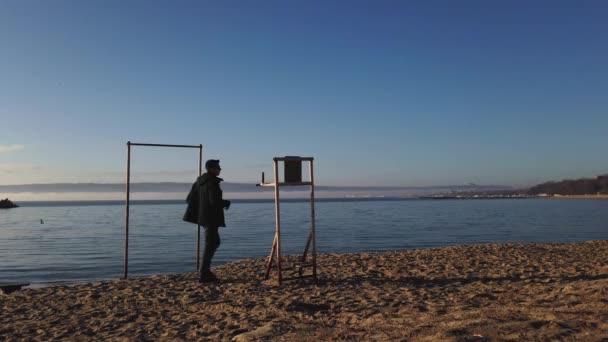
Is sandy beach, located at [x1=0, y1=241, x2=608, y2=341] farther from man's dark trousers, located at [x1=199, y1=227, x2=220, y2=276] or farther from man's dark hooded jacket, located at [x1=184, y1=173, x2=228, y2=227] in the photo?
man's dark hooded jacket, located at [x1=184, y1=173, x2=228, y2=227]

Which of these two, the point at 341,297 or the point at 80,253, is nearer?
the point at 341,297

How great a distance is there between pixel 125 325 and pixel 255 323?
74.3 inches

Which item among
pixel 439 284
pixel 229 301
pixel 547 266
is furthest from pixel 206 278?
pixel 547 266

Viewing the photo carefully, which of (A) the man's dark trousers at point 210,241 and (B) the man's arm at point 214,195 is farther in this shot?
(A) the man's dark trousers at point 210,241

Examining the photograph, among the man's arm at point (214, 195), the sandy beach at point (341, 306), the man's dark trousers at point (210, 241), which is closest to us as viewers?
the sandy beach at point (341, 306)

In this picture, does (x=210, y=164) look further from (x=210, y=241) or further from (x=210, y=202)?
(x=210, y=241)

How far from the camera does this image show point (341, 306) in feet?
23.4

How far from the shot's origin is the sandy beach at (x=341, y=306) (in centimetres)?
527

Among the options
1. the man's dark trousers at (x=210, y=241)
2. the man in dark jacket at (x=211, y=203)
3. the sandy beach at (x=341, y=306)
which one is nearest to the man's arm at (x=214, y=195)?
the man in dark jacket at (x=211, y=203)

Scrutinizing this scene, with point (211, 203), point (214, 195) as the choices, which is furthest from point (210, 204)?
point (214, 195)

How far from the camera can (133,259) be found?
57.7 ft

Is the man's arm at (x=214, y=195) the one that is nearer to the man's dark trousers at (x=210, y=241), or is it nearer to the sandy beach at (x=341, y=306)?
the man's dark trousers at (x=210, y=241)

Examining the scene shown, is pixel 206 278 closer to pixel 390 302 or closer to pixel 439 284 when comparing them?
pixel 390 302

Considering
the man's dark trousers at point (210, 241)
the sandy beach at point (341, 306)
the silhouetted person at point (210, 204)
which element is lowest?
the sandy beach at point (341, 306)
